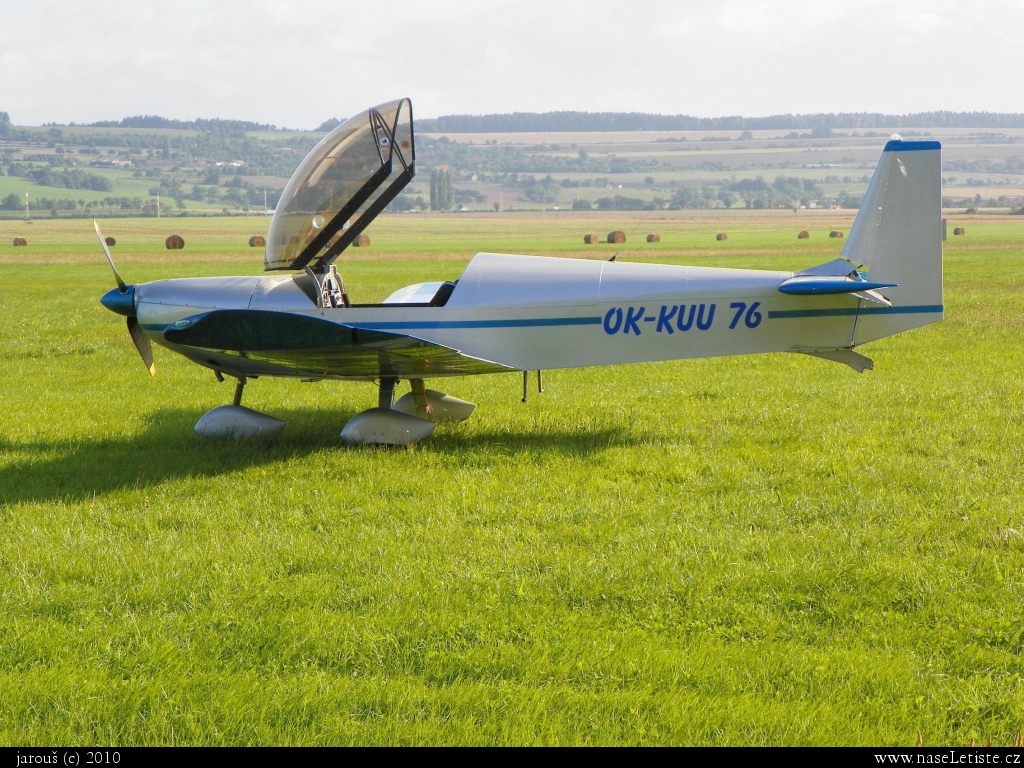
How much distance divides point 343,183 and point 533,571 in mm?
3869

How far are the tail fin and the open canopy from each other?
348 centimetres

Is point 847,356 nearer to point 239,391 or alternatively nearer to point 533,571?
point 533,571

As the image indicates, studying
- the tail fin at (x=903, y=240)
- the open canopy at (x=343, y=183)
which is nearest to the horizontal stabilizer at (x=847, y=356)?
the tail fin at (x=903, y=240)

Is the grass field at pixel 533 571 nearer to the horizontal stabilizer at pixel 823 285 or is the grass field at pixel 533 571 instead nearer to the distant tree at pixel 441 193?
the horizontal stabilizer at pixel 823 285

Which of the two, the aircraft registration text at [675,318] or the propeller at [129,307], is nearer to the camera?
the aircraft registration text at [675,318]

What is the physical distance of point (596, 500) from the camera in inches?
236

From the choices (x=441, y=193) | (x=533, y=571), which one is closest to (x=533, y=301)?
(x=533, y=571)

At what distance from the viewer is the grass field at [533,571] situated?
11.4 feet

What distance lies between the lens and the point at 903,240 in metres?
7.31

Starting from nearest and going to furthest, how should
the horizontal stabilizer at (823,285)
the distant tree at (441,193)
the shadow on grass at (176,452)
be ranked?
1. the shadow on grass at (176,452)
2. the horizontal stabilizer at (823,285)
3. the distant tree at (441,193)

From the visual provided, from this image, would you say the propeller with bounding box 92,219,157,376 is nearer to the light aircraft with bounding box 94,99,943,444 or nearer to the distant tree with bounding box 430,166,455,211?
the light aircraft with bounding box 94,99,943,444

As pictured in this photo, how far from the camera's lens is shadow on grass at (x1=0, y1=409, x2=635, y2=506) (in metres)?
6.57

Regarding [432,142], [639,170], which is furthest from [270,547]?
[432,142]

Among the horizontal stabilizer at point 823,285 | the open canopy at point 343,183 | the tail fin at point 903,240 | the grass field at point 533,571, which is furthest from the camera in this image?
the open canopy at point 343,183
